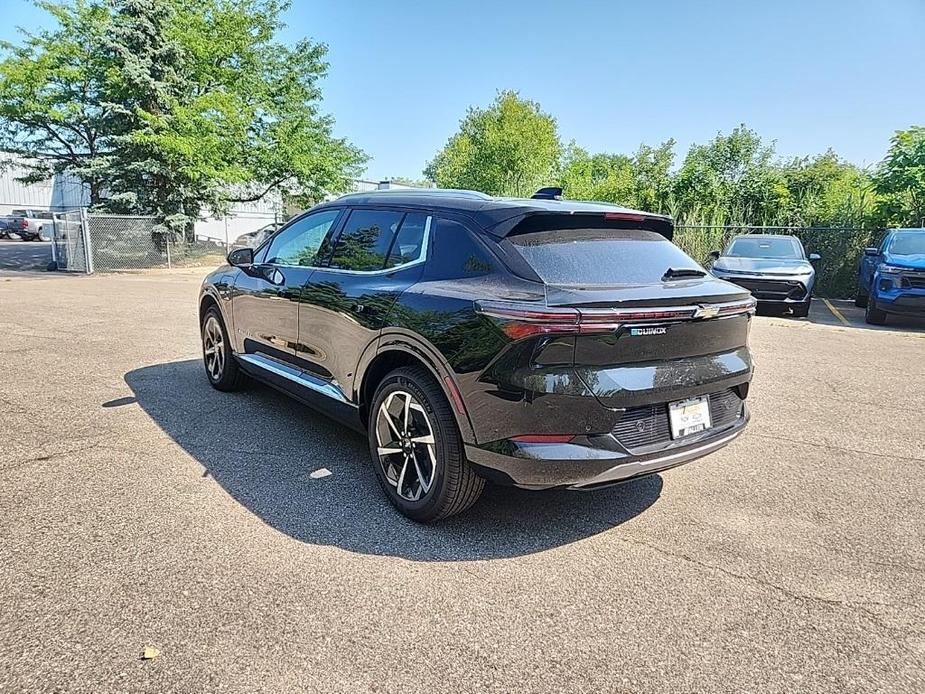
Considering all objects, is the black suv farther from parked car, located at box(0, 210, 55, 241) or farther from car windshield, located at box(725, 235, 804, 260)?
parked car, located at box(0, 210, 55, 241)

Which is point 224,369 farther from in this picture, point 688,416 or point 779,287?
point 779,287

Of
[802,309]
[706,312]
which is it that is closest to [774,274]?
[802,309]

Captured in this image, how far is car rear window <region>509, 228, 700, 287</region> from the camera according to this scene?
2.94 metres

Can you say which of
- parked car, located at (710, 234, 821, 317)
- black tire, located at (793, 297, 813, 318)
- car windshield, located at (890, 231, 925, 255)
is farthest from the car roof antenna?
car windshield, located at (890, 231, 925, 255)

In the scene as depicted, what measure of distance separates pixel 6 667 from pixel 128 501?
1.32m

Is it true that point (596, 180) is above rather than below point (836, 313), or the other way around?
above

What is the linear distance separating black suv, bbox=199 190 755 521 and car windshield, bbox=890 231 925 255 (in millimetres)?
10292

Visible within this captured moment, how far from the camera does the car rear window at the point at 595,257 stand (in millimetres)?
2941

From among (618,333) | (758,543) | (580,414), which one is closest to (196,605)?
(580,414)

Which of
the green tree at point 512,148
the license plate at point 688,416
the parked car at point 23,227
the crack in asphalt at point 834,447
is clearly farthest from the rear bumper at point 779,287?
the parked car at point 23,227

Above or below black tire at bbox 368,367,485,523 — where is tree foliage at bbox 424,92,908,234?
above

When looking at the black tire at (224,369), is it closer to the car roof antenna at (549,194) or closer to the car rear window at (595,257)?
the car roof antenna at (549,194)

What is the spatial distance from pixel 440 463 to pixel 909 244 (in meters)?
12.2

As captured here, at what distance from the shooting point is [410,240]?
3.48 metres
